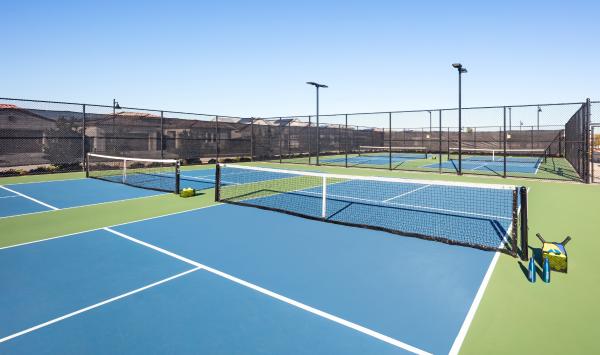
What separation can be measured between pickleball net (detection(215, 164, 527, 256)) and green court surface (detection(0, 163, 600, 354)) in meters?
0.64

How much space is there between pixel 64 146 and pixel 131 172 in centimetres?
353

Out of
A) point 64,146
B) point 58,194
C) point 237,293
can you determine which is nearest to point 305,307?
point 237,293

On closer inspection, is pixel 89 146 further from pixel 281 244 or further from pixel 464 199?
pixel 464 199

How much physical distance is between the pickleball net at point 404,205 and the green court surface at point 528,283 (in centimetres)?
64

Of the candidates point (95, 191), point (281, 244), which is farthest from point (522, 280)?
point (95, 191)

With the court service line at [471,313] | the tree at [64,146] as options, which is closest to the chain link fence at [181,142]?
the tree at [64,146]

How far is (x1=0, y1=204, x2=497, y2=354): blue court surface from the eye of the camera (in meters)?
3.38

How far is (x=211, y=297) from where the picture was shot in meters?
4.25

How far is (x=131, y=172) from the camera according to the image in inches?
752

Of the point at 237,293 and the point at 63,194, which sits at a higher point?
Answer: the point at 63,194

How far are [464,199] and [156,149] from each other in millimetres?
18650

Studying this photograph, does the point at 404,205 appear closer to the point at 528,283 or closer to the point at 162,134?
the point at 528,283

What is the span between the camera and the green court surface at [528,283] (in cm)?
339

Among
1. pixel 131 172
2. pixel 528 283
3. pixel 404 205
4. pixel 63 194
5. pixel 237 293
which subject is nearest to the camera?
pixel 237 293
